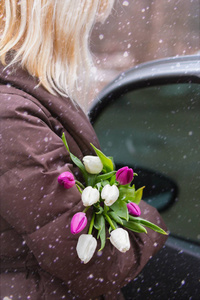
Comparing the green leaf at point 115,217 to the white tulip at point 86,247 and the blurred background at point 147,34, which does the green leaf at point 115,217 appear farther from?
the blurred background at point 147,34

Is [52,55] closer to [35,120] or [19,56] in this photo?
[19,56]

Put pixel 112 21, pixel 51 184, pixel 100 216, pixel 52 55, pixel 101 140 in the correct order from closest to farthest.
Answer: pixel 51 184 → pixel 100 216 → pixel 52 55 → pixel 101 140 → pixel 112 21

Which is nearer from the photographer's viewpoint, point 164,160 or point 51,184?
point 51,184

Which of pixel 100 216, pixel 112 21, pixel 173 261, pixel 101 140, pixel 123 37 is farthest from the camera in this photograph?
pixel 123 37

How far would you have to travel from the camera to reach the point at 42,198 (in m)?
1.32

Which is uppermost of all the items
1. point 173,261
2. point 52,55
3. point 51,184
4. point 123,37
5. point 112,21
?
point 52,55

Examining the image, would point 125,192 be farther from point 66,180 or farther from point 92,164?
point 66,180

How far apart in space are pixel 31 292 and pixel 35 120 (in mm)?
651

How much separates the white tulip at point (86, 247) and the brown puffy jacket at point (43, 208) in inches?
1.5

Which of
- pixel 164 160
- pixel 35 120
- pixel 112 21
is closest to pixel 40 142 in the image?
pixel 35 120

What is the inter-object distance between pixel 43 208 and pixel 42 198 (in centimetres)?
3

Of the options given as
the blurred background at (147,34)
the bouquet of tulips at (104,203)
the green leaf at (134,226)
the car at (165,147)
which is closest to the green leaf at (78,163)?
the bouquet of tulips at (104,203)

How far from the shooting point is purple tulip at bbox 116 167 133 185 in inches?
54.6

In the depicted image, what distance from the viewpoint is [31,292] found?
4.93ft
